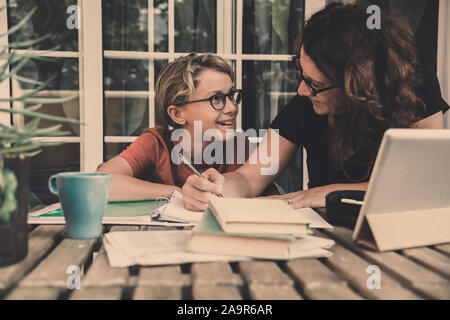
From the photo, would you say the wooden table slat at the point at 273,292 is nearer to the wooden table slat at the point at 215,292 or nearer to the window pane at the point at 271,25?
the wooden table slat at the point at 215,292

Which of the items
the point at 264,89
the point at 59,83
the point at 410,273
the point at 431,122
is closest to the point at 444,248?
the point at 410,273

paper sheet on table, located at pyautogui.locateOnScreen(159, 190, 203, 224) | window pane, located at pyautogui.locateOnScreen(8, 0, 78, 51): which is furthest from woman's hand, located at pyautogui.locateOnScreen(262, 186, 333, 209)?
window pane, located at pyautogui.locateOnScreen(8, 0, 78, 51)

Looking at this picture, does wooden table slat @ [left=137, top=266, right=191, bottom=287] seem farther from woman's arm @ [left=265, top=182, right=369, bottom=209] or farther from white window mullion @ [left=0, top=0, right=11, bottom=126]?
white window mullion @ [left=0, top=0, right=11, bottom=126]

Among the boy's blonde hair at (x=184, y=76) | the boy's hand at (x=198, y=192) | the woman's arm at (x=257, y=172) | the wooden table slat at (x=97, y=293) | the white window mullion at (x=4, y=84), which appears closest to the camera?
the wooden table slat at (x=97, y=293)

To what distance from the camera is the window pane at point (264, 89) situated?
254cm

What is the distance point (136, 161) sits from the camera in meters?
1.76

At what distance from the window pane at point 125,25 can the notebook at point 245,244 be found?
198cm

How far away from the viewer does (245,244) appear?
28.1 inches

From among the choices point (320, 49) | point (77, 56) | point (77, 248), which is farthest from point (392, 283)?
point (77, 56)

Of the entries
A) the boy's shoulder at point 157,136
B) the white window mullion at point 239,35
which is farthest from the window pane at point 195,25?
the boy's shoulder at point 157,136

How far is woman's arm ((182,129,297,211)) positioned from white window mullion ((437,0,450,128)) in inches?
50.8

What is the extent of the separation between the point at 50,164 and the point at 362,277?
8.11 ft

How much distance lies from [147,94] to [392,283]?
2.13 metres

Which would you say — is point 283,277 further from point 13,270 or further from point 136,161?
point 136,161
